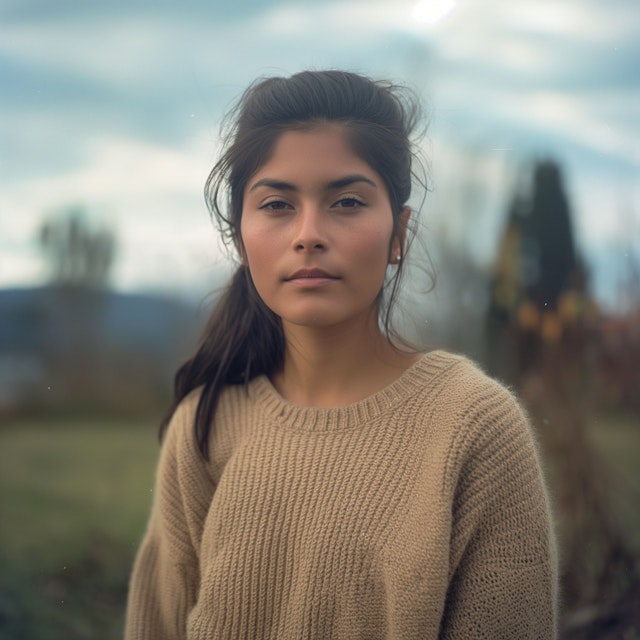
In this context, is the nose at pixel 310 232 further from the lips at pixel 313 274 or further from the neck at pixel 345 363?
the neck at pixel 345 363

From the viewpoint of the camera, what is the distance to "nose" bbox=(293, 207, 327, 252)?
1.42 metres

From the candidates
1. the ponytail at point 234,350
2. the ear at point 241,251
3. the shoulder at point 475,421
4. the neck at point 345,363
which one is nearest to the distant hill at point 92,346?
the ponytail at point 234,350

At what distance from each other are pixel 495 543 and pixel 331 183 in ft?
2.27

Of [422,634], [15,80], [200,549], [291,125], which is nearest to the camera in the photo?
[422,634]

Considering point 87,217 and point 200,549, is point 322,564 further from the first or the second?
point 87,217

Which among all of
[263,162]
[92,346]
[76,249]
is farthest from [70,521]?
[263,162]

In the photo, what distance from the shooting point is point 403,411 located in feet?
5.01

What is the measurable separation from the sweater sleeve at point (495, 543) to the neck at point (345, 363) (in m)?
0.21

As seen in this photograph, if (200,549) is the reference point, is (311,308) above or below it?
above

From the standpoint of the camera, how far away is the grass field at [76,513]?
7.93 ft

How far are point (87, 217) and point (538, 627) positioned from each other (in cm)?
178

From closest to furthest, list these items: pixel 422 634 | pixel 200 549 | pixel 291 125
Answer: pixel 422 634 → pixel 291 125 → pixel 200 549

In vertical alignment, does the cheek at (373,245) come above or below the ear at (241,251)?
Result: above

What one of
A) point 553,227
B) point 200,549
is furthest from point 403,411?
point 553,227
